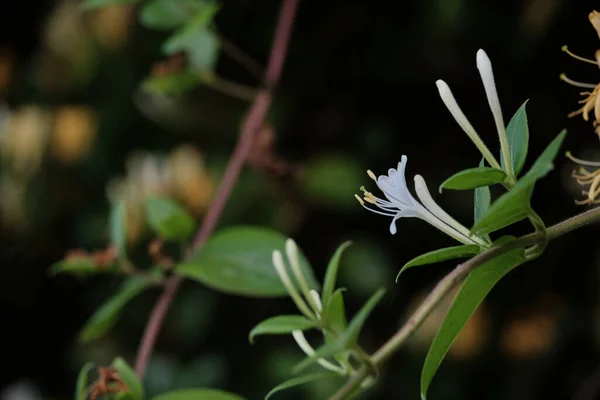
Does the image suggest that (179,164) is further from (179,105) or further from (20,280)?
(20,280)

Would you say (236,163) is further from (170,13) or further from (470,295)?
(470,295)

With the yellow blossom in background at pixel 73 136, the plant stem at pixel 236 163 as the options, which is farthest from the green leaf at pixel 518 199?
the yellow blossom in background at pixel 73 136

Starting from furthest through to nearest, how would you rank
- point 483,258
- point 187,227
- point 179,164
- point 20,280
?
point 20,280
point 179,164
point 187,227
point 483,258

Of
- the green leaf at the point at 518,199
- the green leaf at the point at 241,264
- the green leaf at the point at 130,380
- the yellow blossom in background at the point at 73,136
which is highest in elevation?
the green leaf at the point at 518,199

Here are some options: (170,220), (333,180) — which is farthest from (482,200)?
(333,180)

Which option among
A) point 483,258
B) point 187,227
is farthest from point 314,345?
point 483,258

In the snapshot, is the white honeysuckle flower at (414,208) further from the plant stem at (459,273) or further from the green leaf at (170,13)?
the green leaf at (170,13)
